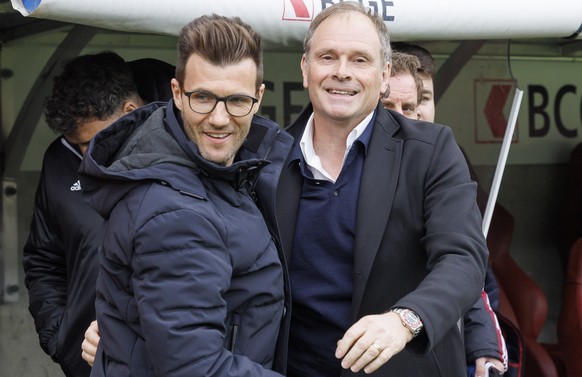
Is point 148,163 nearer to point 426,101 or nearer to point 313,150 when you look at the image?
point 313,150

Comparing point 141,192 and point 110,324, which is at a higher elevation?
point 141,192

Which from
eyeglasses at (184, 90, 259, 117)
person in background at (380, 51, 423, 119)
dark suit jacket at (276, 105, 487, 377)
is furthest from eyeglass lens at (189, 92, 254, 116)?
person in background at (380, 51, 423, 119)

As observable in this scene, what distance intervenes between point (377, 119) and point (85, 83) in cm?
87

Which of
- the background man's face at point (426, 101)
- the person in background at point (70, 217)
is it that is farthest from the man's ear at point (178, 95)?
the background man's face at point (426, 101)

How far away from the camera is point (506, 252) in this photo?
416 centimetres

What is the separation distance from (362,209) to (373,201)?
0.09 feet

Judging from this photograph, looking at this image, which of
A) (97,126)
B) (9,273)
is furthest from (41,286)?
(9,273)

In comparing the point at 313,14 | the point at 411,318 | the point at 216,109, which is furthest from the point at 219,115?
the point at 313,14

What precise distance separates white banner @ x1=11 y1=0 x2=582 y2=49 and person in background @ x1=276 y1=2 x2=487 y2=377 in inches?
11.4

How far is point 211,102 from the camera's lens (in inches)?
65.6

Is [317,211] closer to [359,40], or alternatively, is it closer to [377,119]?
[377,119]

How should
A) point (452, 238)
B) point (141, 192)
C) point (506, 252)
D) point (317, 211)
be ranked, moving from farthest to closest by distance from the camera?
point (506, 252)
point (317, 211)
point (452, 238)
point (141, 192)

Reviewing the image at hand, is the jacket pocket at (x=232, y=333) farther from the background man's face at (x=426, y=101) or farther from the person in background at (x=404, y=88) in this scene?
the background man's face at (x=426, y=101)

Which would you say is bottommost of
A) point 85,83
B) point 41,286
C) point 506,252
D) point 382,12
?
point 506,252
